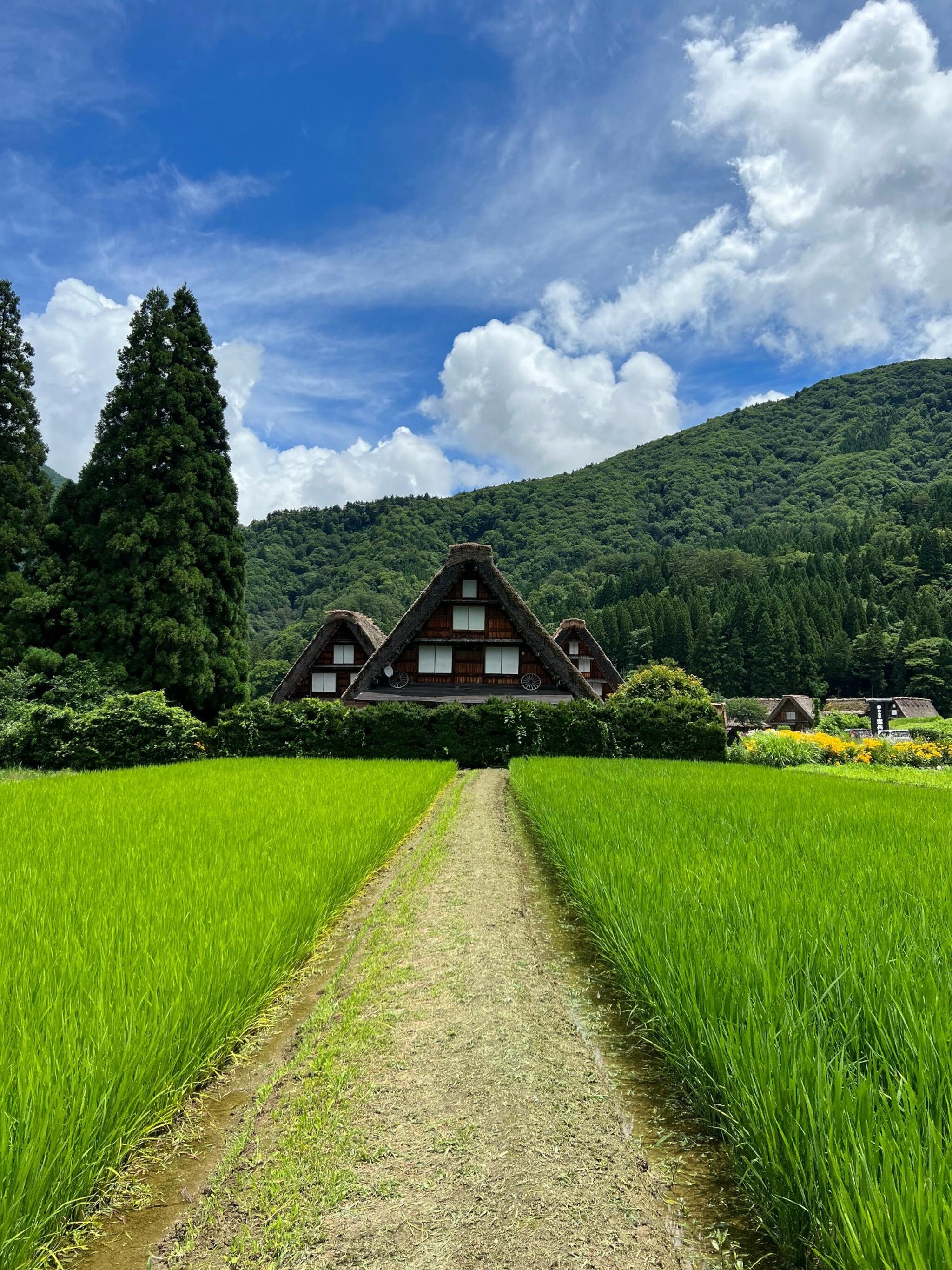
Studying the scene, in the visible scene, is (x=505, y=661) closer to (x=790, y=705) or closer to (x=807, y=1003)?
(x=807, y=1003)

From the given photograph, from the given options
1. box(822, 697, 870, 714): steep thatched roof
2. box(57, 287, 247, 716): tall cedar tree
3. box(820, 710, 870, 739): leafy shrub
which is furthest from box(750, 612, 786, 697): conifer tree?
box(57, 287, 247, 716): tall cedar tree

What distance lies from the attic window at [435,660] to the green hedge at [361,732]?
3967 mm

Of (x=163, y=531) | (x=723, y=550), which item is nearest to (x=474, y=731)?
(x=163, y=531)

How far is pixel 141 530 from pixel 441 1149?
2060cm

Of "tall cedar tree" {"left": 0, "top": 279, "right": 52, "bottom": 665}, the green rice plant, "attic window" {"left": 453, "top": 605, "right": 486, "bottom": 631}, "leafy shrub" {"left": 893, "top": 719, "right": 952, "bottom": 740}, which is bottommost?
"leafy shrub" {"left": 893, "top": 719, "right": 952, "bottom": 740}

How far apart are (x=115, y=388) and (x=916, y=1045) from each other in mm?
24889

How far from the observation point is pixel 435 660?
754 inches

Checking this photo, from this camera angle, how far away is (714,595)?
243 feet

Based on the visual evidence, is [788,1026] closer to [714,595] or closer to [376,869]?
[376,869]

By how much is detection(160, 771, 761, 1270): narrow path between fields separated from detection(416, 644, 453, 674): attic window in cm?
1582

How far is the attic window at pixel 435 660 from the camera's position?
62.7ft

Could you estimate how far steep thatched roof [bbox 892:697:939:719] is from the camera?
49.1 meters

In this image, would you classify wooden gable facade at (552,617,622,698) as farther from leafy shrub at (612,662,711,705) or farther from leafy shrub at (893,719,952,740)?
leafy shrub at (893,719,952,740)

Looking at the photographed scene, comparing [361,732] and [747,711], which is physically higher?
[361,732]
